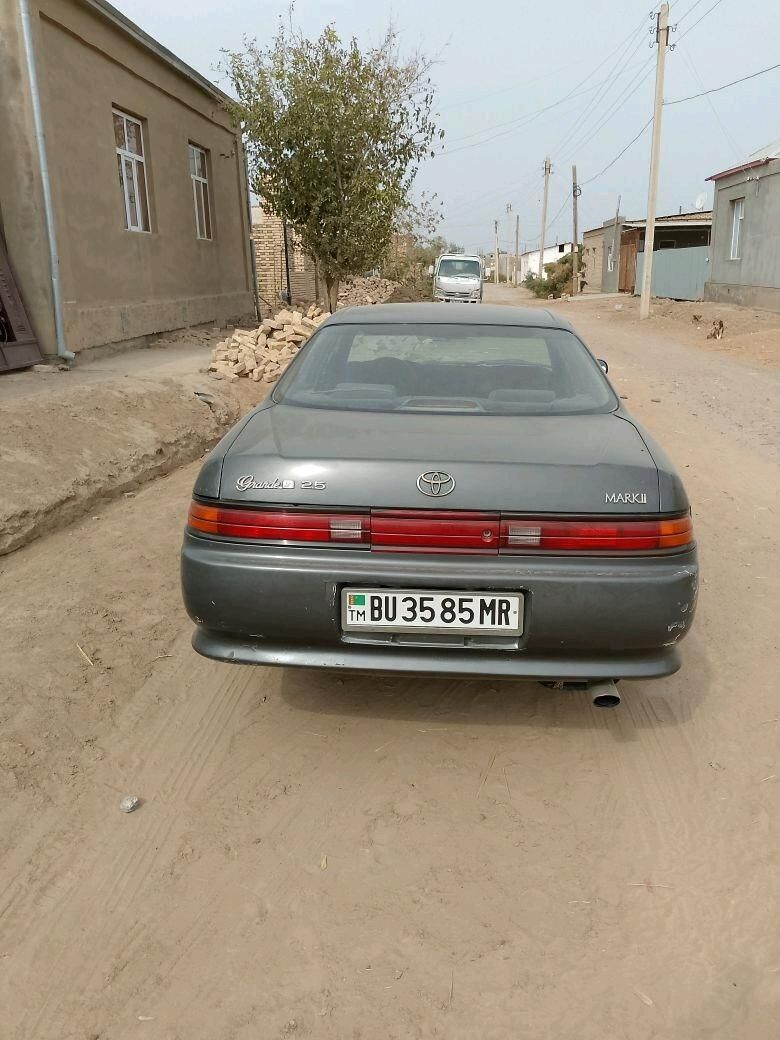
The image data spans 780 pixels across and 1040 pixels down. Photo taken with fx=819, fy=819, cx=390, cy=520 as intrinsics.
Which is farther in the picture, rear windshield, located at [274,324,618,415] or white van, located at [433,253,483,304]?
white van, located at [433,253,483,304]

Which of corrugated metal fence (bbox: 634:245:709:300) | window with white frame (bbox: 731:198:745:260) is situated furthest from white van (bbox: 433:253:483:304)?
window with white frame (bbox: 731:198:745:260)

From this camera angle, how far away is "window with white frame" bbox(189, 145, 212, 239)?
15586mm

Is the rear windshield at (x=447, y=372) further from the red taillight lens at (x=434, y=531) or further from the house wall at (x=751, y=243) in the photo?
the house wall at (x=751, y=243)

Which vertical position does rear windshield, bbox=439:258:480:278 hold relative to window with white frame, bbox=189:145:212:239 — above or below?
below

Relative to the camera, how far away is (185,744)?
117 inches

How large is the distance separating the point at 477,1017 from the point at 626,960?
0.41 meters

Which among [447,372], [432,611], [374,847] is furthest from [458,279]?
[374,847]

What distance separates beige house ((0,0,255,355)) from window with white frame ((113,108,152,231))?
25 millimetres

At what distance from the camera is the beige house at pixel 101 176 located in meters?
9.47

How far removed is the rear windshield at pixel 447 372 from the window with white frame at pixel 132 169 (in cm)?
989

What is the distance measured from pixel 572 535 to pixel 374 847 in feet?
3.65

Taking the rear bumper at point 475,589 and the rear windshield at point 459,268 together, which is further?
the rear windshield at point 459,268

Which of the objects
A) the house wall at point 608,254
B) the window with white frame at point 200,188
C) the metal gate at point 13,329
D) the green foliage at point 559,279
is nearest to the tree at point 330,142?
the window with white frame at point 200,188

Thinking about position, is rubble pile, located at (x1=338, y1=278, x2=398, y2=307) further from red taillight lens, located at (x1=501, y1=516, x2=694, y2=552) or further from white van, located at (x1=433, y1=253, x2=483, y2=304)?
red taillight lens, located at (x1=501, y1=516, x2=694, y2=552)
